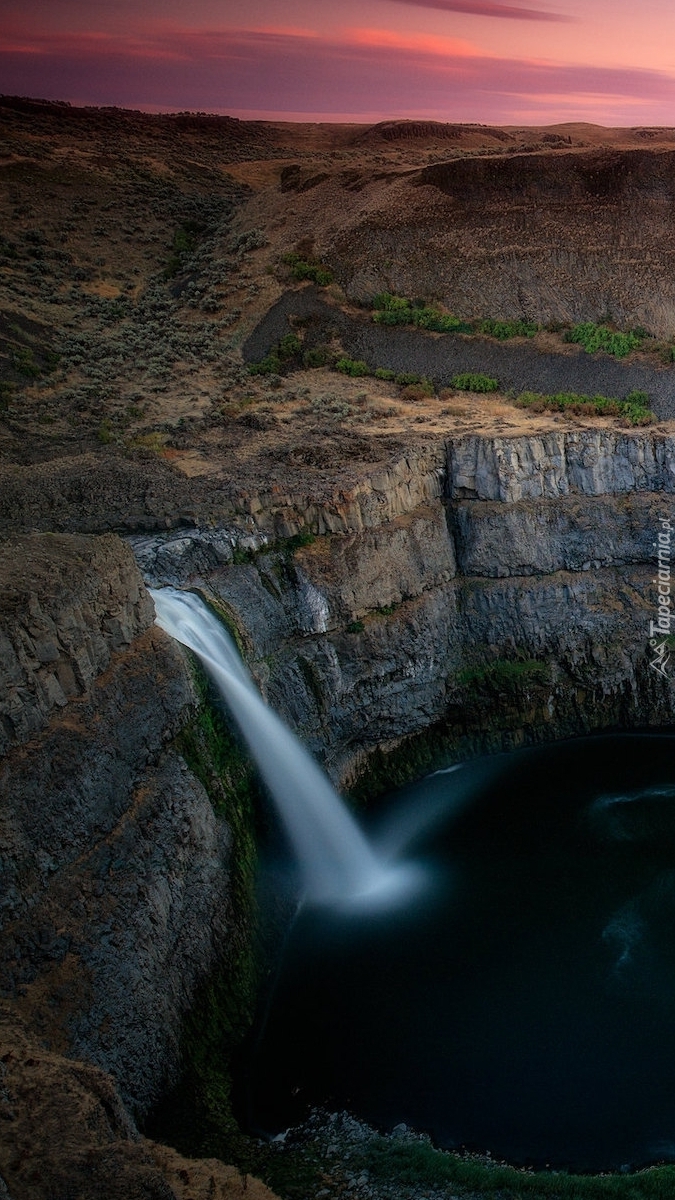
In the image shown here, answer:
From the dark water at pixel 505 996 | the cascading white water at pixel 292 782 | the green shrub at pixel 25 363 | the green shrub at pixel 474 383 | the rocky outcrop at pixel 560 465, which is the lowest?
the dark water at pixel 505 996

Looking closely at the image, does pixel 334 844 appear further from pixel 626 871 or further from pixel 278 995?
pixel 626 871

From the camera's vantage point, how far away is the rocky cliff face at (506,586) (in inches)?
1326

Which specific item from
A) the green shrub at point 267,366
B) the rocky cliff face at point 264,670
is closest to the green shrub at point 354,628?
the rocky cliff face at point 264,670

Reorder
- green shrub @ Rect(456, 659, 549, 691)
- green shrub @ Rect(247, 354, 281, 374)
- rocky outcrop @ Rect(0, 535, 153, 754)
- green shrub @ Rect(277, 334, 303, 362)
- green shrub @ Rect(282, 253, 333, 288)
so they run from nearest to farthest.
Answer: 1. rocky outcrop @ Rect(0, 535, 153, 754)
2. green shrub @ Rect(456, 659, 549, 691)
3. green shrub @ Rect(247, 354, 281, 374)
4. green shrub @ Rect(277, 334, 303, 362)
5. green shrub @ Rect(282, 253, 333, 288)

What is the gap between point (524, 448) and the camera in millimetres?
36531

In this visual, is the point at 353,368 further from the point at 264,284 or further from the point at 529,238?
the point at 529,238

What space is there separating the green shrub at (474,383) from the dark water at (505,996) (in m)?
19.2

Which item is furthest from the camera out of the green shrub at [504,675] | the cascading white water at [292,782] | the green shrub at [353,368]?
the green shrub at [353,368]

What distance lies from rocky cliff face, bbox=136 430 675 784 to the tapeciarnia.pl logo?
26cm

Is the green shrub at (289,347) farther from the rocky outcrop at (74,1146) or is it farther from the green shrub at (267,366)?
the rocky outcrop at (74,1146)

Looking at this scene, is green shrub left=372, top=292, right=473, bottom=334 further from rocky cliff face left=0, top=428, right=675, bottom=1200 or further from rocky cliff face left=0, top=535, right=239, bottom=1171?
rocky cliff face left=0, top=535, right=239, bottom=1171

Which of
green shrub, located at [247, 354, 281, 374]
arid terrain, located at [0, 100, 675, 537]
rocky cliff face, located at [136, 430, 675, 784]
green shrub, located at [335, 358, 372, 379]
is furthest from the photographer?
green shrub, located at [247, 354, 281, 374]

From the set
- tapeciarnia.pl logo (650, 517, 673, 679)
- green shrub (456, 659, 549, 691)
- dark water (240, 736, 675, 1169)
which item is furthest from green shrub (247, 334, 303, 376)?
dark water (240, 736, 675, 1169)

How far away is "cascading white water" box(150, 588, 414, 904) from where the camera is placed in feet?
90.2
